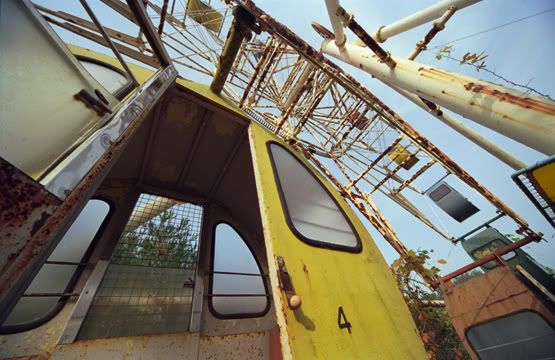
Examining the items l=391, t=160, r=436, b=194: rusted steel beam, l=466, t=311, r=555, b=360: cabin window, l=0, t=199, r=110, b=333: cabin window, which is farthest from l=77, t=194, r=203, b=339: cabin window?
l=391, t=160, r=436, b=194: rusted steel beam

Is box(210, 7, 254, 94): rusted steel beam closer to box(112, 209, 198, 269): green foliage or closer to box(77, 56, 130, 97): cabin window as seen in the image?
→ box(77, 56, 130, 97): cabin window

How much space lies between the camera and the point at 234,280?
12.6 ft

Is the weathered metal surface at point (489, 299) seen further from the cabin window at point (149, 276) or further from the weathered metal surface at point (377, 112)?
the cabin window at point (149, 276)

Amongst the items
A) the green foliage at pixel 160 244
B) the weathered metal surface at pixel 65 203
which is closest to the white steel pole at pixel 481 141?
the weathered metal surface at pixel 65 203

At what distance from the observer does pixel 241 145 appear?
3.47 metres

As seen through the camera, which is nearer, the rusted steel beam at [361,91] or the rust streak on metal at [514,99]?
the rust streak on metal at [514,99]

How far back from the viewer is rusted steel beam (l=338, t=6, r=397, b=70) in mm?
2180

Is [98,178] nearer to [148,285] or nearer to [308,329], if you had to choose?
[308,329]

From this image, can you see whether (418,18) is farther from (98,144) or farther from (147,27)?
(98,144)

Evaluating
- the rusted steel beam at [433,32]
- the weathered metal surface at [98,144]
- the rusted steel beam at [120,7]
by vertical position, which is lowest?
the weathered metal surface at [98,144]

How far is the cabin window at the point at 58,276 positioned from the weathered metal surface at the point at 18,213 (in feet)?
7.39

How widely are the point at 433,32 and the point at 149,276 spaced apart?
5161 millimetres

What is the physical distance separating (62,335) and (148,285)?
957 mm

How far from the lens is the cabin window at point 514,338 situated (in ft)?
11.0
